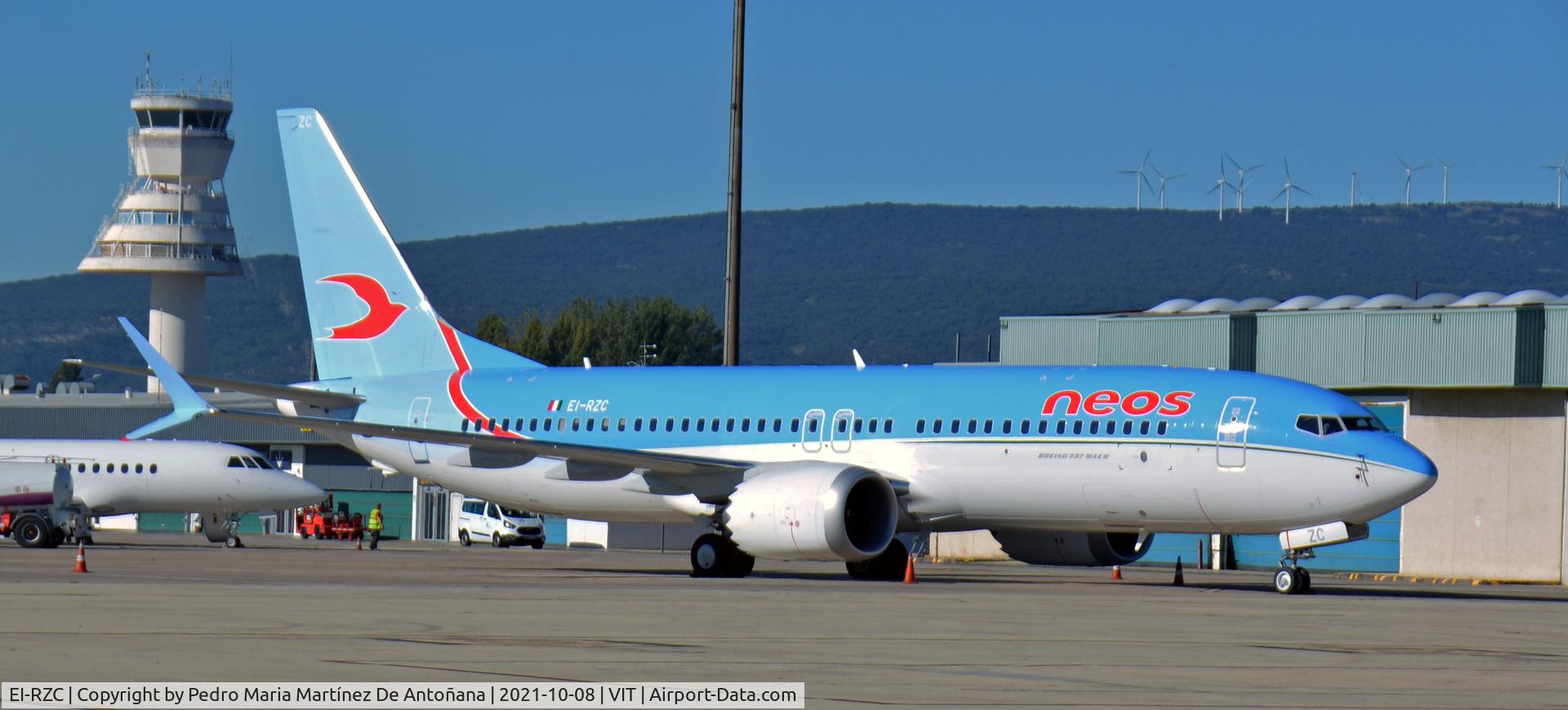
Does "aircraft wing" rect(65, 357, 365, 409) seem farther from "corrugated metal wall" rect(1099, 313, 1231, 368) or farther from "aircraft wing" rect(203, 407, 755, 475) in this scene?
"corrugated metal wall" rect(1099, 313, 1231, 368)

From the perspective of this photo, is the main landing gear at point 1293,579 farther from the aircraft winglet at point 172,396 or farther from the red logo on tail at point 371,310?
the red logo on tail at point 371,310

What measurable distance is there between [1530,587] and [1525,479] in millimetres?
3251

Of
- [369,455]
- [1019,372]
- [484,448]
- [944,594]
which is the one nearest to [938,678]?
[944,594]

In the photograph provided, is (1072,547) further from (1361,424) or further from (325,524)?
(325,524)

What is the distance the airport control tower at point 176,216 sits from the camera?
118 m

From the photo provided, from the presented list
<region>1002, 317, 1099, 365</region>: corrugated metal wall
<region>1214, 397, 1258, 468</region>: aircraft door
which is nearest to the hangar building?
<region>1002, 317, 1099, 365</region>: corrugated metal wall

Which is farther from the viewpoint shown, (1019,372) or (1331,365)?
(1331,365)

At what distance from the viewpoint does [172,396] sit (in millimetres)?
32594

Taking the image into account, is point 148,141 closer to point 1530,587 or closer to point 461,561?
point 461,561

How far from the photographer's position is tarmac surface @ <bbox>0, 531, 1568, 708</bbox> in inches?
545

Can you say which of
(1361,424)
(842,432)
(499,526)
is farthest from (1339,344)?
(499,526)

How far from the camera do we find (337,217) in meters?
39.0

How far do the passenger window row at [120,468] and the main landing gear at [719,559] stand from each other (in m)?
24.0

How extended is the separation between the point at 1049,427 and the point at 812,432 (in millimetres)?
4279
